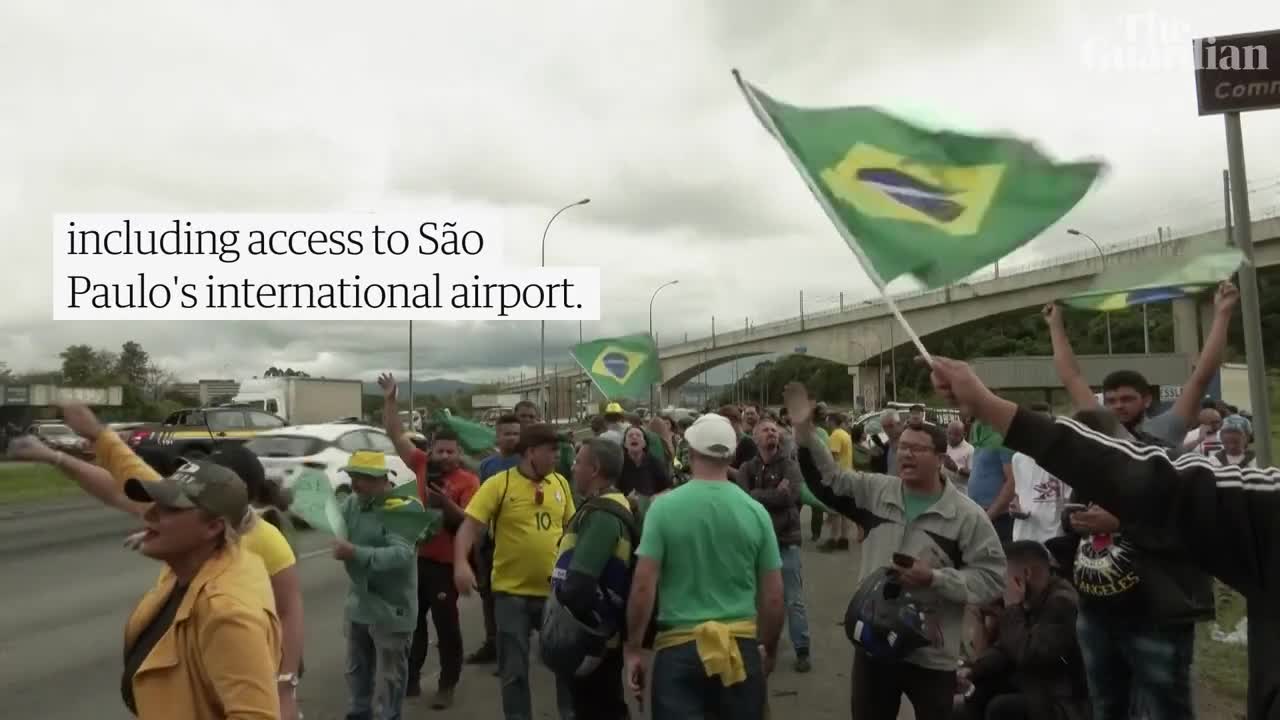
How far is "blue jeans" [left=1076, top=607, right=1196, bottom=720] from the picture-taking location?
3.87 meters

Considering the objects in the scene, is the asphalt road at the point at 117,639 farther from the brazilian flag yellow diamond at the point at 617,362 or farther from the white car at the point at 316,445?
the brazilian flag yellow diamond at the point at 617,362

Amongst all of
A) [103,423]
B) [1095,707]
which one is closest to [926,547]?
[1095,707]

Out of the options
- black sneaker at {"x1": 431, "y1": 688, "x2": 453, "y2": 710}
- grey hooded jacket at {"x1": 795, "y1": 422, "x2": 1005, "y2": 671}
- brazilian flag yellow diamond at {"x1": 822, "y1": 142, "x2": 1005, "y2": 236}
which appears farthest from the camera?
black sneaker at {"x1": 431, "y1": 688, "x2": 453, "y2": 710}

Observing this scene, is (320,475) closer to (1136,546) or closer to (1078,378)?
(1078,378)

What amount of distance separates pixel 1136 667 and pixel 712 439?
211 centimetres

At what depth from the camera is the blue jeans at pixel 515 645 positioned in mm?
4762

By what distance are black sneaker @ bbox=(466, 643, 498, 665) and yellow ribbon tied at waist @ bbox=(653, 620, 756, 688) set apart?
3629mm

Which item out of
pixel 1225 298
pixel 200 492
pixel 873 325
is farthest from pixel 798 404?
pixel 873 325

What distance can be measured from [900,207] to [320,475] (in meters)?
3.10

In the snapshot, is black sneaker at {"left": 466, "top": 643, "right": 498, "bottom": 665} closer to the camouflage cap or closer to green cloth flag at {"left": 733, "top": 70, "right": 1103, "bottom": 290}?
the camouflage cap

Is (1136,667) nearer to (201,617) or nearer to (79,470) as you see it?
(201,617)

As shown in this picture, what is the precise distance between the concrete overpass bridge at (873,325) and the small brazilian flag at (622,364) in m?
3.81

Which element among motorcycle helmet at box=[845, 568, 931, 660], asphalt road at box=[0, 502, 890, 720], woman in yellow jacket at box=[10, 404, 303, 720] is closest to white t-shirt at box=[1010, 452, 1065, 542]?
asphalt road at box=[0, 502, 890, 720]

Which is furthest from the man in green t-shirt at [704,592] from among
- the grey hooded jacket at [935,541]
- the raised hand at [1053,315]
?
the raised hand at [1053,315]
